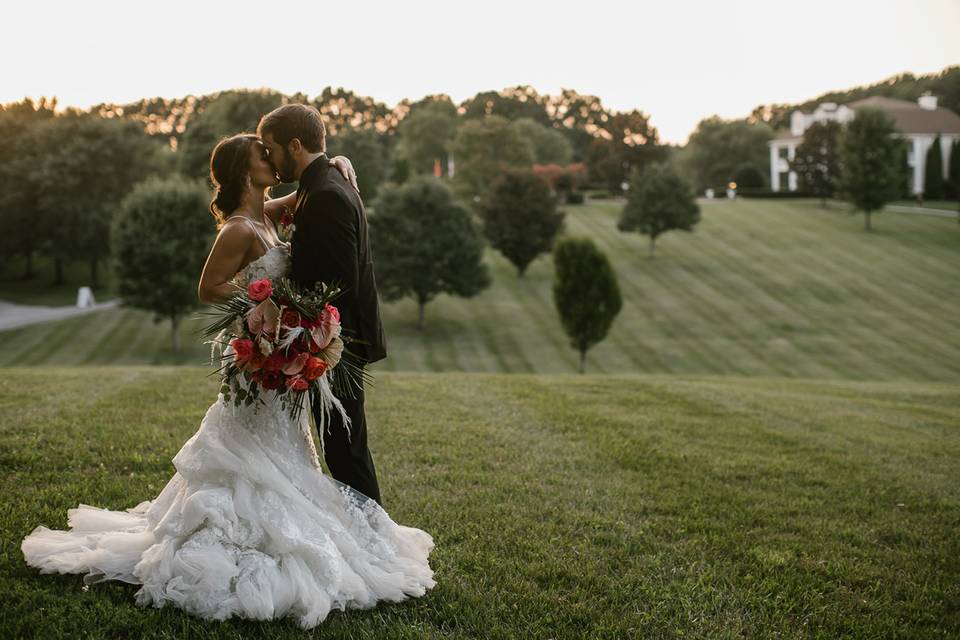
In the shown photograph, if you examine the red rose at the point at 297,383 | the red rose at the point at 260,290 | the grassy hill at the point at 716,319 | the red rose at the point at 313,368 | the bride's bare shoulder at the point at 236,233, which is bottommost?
the grassy hill at the point at 716,319

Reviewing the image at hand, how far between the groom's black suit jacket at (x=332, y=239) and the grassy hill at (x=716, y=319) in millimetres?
28133

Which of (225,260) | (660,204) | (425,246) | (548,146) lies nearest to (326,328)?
(225,260)

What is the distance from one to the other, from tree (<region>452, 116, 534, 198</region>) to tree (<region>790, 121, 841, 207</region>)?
27255mm

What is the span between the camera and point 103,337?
37.2 m

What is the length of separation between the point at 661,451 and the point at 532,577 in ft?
12.7

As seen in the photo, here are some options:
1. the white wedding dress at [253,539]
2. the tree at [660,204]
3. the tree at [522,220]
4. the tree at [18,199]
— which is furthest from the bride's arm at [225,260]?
the tree at [660,204]

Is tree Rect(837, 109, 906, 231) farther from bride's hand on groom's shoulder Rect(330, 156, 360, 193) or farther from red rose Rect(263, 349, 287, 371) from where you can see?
red rose Rect(263, 349, 287, 371)

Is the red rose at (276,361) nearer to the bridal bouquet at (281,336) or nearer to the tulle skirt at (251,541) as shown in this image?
the bridal bouquet at (281,336)

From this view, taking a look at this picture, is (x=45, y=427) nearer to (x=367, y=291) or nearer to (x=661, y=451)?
(x=367, y=291)

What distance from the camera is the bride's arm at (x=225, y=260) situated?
4676mm

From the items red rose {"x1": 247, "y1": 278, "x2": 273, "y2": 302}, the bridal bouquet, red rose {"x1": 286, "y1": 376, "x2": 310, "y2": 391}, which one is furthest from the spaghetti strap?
red rose {"x1": 286, "y1": 376, "x2": 310, "y2": 391}

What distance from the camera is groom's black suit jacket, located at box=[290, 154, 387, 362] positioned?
14.9 feet

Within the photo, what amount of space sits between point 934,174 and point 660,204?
42.3 metres

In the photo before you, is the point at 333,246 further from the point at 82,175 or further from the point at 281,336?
the point at 82,175
